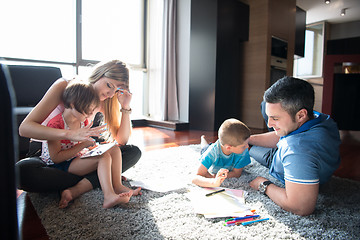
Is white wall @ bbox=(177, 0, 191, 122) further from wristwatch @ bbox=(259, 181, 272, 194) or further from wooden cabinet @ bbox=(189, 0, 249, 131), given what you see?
wristwatch @ bbox=(259, 181, 272, 194)

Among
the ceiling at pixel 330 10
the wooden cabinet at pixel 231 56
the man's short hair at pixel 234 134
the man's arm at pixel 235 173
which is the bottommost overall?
the man's arm at pixel 235 173

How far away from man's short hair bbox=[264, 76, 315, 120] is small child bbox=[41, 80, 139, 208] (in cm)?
78

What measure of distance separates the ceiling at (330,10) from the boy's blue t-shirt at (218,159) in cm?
472

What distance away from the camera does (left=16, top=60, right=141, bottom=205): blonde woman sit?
1.04 m

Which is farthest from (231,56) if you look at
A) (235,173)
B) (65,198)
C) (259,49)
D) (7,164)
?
(7,164)

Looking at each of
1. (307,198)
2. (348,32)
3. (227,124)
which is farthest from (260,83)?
(348,32)

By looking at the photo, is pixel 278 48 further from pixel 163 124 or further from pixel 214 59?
pixel 163 124

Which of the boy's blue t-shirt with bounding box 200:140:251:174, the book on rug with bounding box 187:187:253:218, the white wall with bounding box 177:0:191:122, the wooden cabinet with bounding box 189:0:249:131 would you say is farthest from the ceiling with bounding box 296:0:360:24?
the book on rug with bounding box 187:187:253:218

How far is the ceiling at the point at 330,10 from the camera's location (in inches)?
196

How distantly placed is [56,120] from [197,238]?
809 mm

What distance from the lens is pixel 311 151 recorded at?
1.00 metres

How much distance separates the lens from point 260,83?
3996 mm

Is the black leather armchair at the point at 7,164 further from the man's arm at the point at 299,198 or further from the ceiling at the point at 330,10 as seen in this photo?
the ceiling at the point at 330,10

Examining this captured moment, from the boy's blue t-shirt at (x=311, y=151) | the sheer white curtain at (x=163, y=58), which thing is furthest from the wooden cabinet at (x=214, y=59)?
the boy's blue t-shirt at (x=311, y=151)
